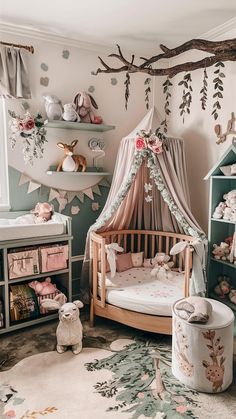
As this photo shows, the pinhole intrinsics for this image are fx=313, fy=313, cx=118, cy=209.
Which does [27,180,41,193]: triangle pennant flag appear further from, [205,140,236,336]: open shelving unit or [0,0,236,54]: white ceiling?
[205,140,236,336]: open shelving unit

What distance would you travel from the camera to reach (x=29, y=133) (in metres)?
3.00

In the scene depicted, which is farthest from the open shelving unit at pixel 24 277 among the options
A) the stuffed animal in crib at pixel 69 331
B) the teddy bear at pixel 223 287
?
the teddy bear at pixel 223 287

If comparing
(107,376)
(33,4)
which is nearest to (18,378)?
(107,376)

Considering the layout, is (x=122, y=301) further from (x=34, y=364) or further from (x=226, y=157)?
(x=226, y=157)

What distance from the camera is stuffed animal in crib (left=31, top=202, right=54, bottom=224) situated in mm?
2990

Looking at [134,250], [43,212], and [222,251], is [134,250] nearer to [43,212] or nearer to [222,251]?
[222,251]

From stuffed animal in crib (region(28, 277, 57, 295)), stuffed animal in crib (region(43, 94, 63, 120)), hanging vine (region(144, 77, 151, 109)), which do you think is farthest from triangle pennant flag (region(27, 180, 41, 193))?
hanging vine (region(144, 77, 151, 109))

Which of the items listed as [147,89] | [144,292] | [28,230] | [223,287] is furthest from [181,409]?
[147,89]

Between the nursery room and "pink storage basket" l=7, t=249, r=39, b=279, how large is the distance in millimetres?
12

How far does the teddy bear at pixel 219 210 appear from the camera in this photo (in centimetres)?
281

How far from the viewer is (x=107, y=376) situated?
2.20 metres

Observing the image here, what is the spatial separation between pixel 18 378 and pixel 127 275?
1.35 meters

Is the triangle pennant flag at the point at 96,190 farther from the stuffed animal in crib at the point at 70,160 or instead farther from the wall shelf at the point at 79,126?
the wall shelf at the point at 79,126

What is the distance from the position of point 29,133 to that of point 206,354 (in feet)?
7.87
